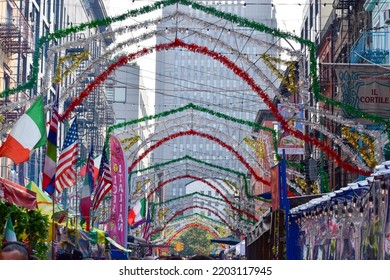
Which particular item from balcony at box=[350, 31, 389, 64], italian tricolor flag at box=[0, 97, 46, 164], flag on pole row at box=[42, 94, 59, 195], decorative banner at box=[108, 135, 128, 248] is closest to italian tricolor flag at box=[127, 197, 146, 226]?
balcony at box=[350, 31, 389, 64]

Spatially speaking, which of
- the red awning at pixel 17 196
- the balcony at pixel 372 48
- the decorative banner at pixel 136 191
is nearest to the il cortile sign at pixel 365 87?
the red awning at pixel 17 196

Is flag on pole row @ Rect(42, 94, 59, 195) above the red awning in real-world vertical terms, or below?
above

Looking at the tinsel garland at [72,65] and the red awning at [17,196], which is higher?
the tinsel garland at [72,65]

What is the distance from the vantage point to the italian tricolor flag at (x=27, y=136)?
1964 cm

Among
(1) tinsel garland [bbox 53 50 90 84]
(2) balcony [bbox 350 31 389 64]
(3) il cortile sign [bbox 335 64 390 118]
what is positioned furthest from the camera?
(2) balcony [bbox 350 31 389 64]

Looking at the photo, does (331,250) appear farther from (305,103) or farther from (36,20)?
(36,20)

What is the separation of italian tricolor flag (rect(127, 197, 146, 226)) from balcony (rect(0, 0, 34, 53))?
11.1 meters

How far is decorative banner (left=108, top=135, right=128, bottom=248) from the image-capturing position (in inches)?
1172

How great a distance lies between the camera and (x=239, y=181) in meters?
55.5

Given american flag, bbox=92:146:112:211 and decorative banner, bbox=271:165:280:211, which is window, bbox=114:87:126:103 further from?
decorative banner, bbox=271:165:280:211

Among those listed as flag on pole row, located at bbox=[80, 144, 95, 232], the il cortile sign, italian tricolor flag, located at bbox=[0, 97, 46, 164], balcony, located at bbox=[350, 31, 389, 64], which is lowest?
flag on pole row, located at bbox=[80, 144, 95, 232]

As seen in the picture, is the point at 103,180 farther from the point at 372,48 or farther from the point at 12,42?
the point at 12,42

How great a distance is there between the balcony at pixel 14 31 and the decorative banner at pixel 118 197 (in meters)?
13.6

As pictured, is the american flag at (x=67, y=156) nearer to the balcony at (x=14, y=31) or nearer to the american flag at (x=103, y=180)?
the american flag at (x=103, y=180)
